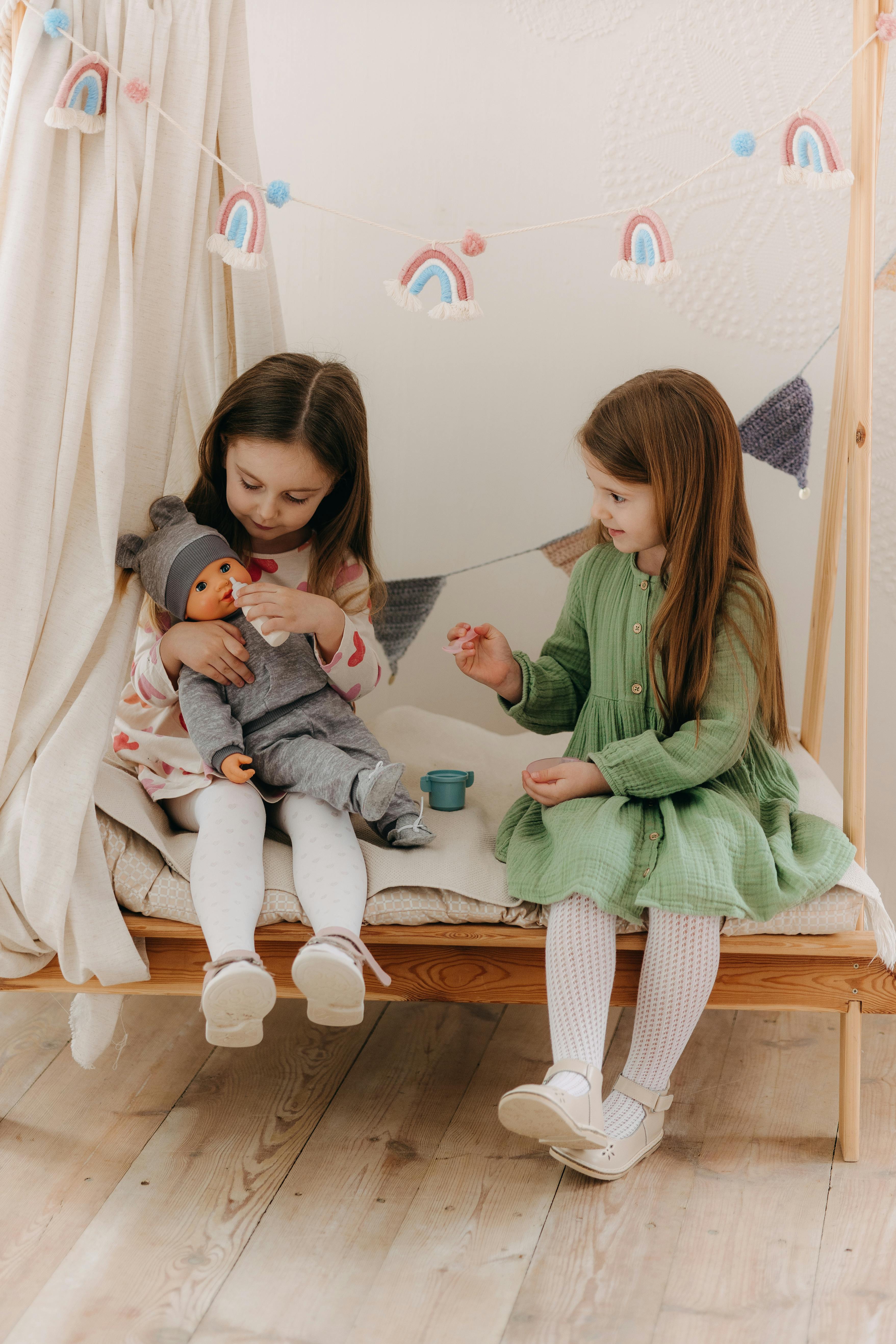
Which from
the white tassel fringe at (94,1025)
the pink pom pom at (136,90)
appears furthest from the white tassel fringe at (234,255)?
the white tassel fringe at (94,1025)

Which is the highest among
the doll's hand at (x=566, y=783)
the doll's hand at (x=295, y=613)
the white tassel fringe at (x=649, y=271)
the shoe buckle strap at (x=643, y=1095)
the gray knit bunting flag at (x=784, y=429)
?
the white tassel fringe at (x=649, y=271)

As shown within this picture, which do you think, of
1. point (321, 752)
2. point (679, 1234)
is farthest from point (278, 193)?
point (679, 1234)

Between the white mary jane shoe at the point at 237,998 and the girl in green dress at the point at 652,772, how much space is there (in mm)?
261

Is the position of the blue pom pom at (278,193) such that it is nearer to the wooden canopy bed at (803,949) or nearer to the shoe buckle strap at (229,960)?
the wooden canopy bed at (803,949)

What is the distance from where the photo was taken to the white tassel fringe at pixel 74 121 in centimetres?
120

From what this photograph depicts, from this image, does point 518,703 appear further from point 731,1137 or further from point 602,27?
point 602,27

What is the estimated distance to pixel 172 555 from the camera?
1330 mm

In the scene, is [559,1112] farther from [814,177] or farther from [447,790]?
[814,177]

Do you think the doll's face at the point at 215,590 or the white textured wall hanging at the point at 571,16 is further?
the white textured wall hanging at the point at 571,16

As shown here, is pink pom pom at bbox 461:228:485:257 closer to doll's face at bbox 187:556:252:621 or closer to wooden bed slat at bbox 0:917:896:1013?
doll's face at bbox 187:556:252:621

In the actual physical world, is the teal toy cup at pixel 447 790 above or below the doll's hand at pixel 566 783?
below

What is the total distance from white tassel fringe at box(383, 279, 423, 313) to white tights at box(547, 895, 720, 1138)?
0.70m

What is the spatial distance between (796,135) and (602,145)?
23.0 inches

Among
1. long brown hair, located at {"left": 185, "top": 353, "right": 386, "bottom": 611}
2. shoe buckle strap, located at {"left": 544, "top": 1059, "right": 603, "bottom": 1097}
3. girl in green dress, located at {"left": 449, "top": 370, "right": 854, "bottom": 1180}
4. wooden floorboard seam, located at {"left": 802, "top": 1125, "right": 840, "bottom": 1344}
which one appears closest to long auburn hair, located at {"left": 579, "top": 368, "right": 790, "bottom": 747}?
girl in green dress, located at {"left": 449, "top": 370, "right": 854, "bottom": 1180}
